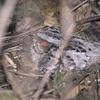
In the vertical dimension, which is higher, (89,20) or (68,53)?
(89,20)

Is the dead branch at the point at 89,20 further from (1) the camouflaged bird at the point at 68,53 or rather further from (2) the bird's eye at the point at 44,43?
(2) the bird's eye at the point at 44,43

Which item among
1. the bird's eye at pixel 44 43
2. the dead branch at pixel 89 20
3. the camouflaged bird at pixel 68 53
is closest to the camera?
the camouflaged bird at pixel 68 53

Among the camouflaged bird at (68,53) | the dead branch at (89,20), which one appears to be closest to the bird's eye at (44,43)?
the camouflaged bird at (68,53)

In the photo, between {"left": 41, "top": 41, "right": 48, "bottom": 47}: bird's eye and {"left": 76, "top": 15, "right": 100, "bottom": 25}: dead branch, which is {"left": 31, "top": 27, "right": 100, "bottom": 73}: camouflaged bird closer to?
{"left": 41, "top": 41, "right": 48, "bottom": 47}: bird's eye

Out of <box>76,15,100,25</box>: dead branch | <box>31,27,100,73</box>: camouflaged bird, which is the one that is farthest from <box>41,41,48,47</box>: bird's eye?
<box>76,15,100,25</box>: dead branch

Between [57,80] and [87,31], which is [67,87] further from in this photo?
[87,31]

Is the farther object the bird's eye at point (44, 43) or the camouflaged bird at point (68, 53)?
the bird's eye at point (44, 43)

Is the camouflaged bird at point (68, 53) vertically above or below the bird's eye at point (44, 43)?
below

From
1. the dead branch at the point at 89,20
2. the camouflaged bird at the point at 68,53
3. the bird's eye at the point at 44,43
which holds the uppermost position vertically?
the dead branch at the point at 89,20

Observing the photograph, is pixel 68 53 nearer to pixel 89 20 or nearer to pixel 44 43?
pixel 44 43

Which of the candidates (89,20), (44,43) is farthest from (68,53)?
(89,20)

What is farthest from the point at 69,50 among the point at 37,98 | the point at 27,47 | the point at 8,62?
the point at 37,98

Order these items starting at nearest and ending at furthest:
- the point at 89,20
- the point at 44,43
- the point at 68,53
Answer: the point at 68,53
the point at 44,43
the point at 89,20
